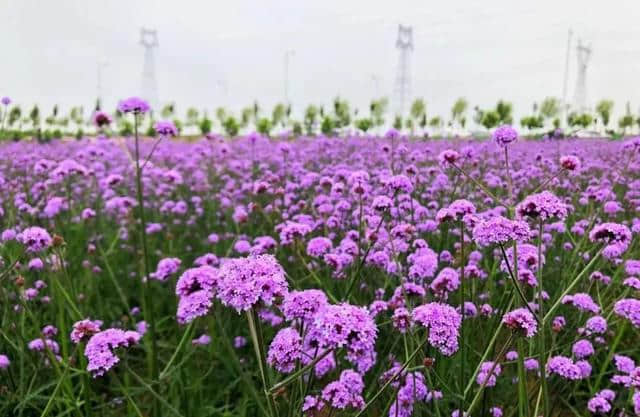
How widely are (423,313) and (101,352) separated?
94cm

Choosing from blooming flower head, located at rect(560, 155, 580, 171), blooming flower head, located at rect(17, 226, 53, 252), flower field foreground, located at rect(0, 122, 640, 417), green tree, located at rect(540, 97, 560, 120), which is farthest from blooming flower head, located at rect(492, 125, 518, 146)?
green tree, located at rect(540, 97, 560, 120)

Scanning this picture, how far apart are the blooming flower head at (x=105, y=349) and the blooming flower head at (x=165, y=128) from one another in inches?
56.2

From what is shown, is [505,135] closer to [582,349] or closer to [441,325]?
[582,349]

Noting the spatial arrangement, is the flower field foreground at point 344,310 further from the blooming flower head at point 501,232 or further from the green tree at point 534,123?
the green tree at point 534,123

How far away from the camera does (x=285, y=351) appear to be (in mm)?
1414

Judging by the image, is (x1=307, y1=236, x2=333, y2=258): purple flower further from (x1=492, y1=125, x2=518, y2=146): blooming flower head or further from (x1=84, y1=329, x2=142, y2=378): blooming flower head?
(x1=84, y1=329, x2=142, y2=378): blooming flower head

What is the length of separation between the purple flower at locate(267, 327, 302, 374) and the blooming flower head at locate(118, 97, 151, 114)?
144cm

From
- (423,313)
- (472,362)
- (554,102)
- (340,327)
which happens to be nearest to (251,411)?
(472,362)

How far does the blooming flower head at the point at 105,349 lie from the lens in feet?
4.99

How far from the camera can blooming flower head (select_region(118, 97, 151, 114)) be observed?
7.96ft

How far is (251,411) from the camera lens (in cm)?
278

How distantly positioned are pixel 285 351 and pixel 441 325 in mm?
443

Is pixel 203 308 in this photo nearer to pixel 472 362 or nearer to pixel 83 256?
pixel 472 362

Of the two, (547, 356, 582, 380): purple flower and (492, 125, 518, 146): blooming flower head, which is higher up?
(492, 125, 518, 146): blooming flower head
